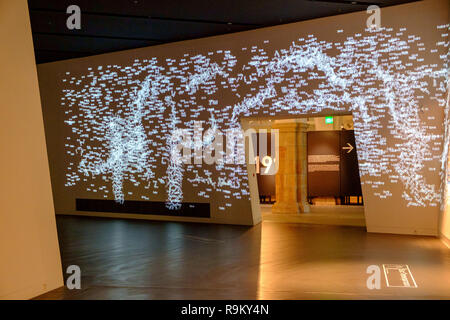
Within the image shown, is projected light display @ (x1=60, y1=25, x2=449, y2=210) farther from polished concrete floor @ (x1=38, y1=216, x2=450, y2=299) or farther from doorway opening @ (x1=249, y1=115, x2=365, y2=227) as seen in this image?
doorway opening @ (x1=249, y1=115, x2=365, y2=227)

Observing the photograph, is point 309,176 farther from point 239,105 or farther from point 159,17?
point 159,17

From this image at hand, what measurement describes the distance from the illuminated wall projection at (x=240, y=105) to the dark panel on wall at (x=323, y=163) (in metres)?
4.40

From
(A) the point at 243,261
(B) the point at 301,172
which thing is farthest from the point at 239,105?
(A) the point at 243,261

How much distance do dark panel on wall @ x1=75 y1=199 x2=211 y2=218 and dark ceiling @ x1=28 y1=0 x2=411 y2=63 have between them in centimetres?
340

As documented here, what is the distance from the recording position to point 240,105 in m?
8.84

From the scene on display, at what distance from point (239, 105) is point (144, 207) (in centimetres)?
322

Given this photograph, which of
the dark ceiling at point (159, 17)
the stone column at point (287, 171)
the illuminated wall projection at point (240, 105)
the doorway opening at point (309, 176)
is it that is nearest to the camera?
the dark ceiling at point (159, 17)

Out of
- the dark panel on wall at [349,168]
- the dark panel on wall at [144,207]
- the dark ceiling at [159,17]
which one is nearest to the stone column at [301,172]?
the dark panel on wall at [349,168]

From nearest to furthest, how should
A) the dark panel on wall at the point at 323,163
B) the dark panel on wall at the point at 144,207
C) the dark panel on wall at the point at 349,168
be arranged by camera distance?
the dark panel on wall at the point at 144,207 → the dark panel on wall at the point at 349,168 → the dark panel on wall at the point at 323,163

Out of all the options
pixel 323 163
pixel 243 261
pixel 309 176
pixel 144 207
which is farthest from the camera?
pixel 309 176

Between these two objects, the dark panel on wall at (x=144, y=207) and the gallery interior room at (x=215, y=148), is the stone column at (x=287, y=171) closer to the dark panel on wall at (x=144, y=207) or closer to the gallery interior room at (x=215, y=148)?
the gallery interior room at (x=215, y=148)

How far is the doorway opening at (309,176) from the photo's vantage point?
37.1ft

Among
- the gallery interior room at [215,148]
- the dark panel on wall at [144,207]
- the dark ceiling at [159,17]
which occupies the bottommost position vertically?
the dark panel on wall at [144,207]
